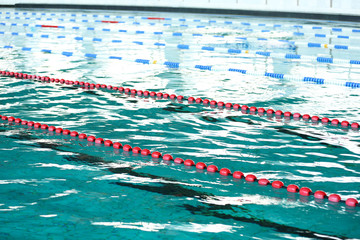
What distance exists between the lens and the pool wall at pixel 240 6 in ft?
59.7

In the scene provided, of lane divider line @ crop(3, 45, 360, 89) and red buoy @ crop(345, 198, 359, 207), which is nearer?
red buoy @ crop(345, 198, 359, 207)

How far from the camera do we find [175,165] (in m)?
4.64

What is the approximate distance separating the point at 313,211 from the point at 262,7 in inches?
673

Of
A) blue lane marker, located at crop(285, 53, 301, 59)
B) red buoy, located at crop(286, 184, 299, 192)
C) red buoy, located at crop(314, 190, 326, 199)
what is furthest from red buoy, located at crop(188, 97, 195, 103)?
blue lane marker, located at crop(285, 53, 301, 59)

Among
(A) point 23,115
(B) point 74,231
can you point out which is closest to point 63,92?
(A) point 23,115

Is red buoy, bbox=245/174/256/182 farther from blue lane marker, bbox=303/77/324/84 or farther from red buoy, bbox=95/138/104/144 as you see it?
blue lane marker, bbox=303/77/324/84

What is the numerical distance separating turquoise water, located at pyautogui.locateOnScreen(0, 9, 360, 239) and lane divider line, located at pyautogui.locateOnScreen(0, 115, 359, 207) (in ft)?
0.24

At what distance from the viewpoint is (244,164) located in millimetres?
4652

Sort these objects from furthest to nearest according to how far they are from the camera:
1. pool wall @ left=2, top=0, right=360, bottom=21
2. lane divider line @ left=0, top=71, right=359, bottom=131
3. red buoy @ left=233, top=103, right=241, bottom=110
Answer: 1. pool wall @ left=2, top=0, right=360, bottom=21
2. red buoy @ left=233, top=103, right=241, bottom=110
3. lane divider line @ left=0, top=71, right=359, bottom=131

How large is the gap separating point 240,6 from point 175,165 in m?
16.8

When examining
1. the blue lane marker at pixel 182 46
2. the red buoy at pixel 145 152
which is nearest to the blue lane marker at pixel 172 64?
the blue lane marker at pixel 182 46

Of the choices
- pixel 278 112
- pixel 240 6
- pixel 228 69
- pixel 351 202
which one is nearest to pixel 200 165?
pixel 351 202

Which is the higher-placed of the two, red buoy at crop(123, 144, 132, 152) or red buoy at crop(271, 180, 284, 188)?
red buoy at crop(123, 144, 132, 152)

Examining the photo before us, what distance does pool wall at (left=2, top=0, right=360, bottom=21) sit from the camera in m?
18.2
